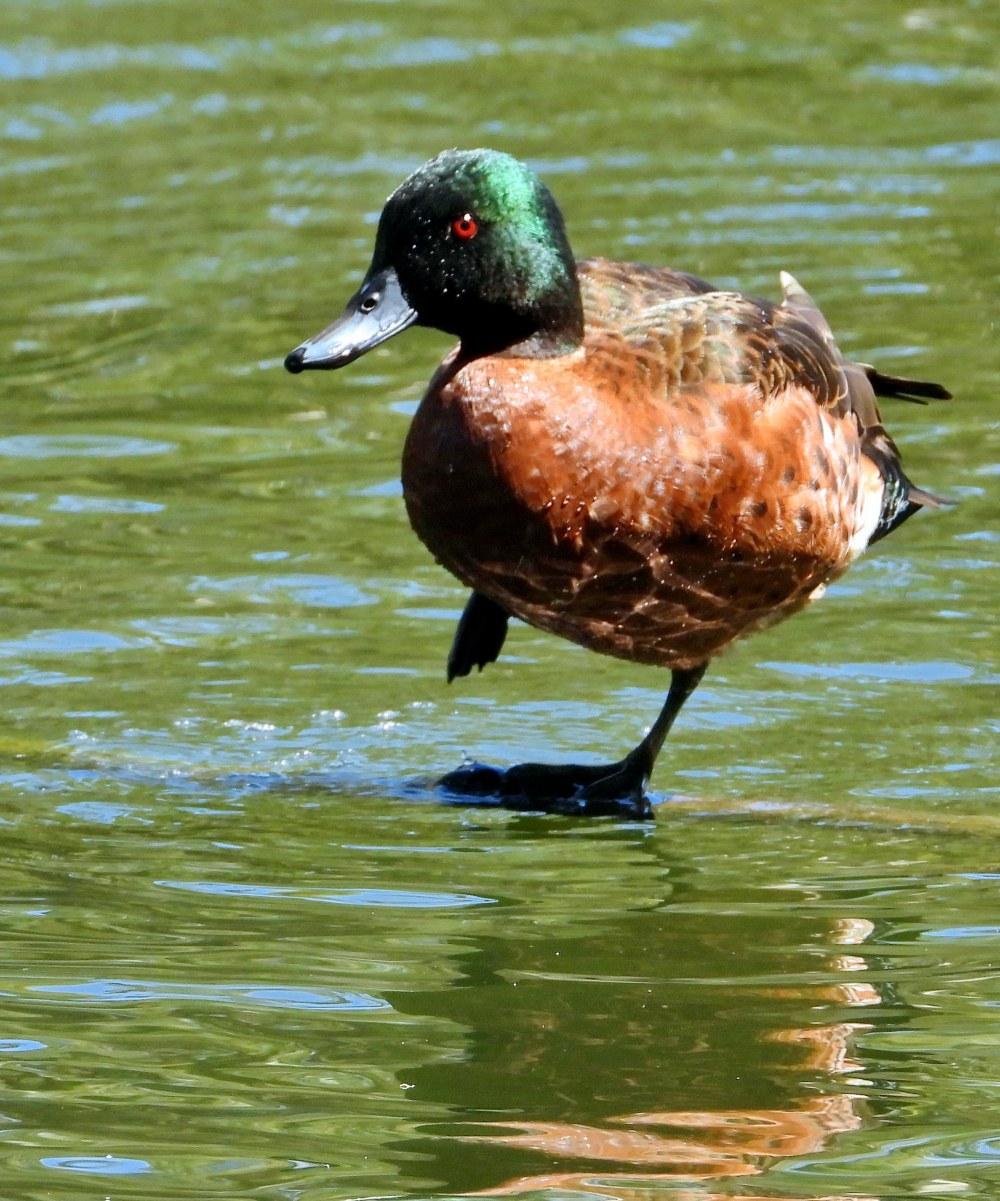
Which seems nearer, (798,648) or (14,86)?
(798,648)

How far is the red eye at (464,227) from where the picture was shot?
5750 mm

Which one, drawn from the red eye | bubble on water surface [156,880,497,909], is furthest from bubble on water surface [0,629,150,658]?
the red eye

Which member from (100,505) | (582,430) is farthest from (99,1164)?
(100,505)

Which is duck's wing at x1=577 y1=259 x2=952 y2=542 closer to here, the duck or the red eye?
the duck

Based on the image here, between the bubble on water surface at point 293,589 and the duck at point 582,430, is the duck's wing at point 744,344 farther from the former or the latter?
the bubble on water surface at point 293,589

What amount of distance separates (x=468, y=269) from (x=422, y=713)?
2.13m

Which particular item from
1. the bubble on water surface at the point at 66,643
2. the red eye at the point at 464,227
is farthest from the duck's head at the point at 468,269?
the bubble on water surface at the point at 66,643

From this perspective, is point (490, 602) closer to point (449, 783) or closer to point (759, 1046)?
point (449, 783)

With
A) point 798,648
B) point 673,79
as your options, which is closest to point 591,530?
point 798,648

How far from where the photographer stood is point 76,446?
10109mm

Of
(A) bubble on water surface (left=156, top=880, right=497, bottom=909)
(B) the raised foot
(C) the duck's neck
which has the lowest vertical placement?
(B) the raised foot

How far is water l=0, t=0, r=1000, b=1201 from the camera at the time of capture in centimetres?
455

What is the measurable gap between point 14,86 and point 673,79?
4.34 meters

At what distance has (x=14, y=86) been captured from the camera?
50.0 ft
